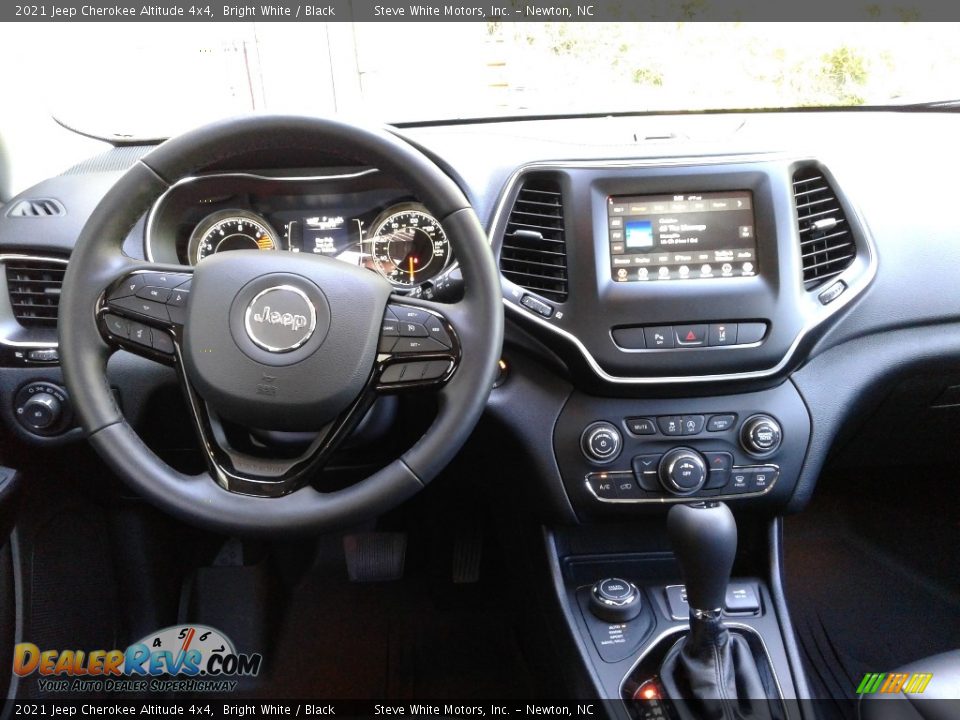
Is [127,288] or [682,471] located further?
[682,471]

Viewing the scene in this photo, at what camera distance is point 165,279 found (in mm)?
1006

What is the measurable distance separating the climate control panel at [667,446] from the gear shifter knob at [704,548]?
0.10m

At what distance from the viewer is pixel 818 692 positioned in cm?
155

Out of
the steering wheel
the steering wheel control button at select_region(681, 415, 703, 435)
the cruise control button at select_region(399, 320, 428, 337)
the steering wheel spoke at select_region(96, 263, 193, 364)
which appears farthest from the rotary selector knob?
the steering wheel spoke at select_region(96, 263, 193, 364)

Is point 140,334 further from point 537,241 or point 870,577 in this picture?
point 870,577

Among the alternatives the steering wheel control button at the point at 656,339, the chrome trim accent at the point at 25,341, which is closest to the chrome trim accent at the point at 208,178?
the chrome trim accent at the point at 25,341

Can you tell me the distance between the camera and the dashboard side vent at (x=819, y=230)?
1260 mm

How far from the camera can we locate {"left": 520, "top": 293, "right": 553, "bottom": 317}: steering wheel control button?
122 centimetres

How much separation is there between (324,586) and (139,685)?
1.52ft

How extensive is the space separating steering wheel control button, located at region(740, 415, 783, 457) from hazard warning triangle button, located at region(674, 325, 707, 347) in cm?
18

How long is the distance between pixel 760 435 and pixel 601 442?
28cm

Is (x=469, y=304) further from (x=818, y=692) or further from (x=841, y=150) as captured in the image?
(x=818, y=692)

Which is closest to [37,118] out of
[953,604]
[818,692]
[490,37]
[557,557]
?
[490,37]
